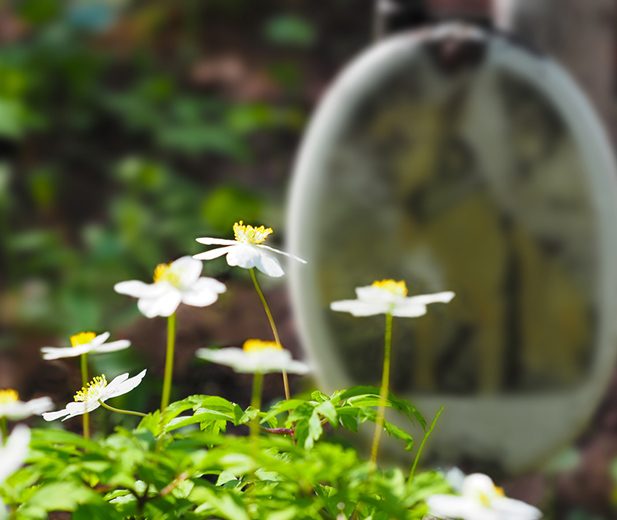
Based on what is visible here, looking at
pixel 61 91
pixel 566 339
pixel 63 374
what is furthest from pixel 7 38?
pixel 63 374

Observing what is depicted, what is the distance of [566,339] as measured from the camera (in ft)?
6.36

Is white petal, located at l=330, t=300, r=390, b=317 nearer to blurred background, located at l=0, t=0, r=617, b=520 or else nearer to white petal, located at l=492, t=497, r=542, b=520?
white petal, located at l=492, t=497, r=542, b=520

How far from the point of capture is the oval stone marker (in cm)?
190

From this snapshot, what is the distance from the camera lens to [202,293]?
0.54m

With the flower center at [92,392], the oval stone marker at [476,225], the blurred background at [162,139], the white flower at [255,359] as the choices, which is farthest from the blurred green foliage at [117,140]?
the white flower at [255,359]

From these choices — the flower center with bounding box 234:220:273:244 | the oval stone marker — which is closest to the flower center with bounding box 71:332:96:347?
the flower center with bounding box 234:220:273:244

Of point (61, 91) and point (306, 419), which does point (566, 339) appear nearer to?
point (306, 419)

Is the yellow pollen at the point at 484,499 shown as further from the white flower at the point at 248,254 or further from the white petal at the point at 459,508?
the white flower at the point at 248,254

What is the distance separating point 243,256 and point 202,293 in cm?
4

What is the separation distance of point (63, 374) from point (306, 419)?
1.61ft

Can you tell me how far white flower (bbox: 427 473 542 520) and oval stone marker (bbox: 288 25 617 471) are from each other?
1391mm

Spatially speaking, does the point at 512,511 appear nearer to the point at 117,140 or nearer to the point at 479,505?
the point at 479,505

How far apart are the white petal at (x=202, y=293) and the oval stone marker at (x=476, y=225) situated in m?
1.33

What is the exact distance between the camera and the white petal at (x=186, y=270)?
1.80ft
